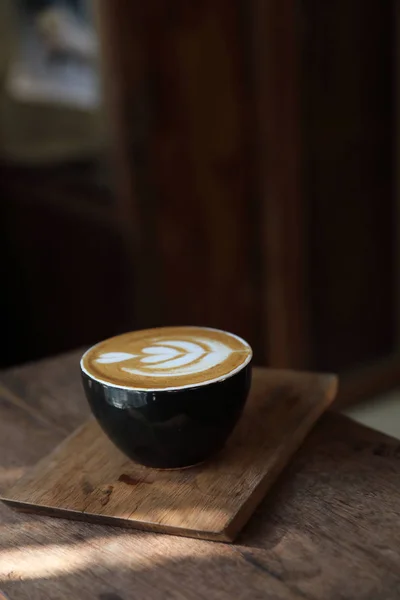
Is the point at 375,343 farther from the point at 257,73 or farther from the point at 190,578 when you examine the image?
the point at 190,578

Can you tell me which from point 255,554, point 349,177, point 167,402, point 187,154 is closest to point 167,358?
point 167,402

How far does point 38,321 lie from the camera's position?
1.98m

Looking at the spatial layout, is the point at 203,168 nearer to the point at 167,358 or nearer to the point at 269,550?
the point at 167,358

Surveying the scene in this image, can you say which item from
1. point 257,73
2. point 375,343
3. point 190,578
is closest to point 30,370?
point 190,578

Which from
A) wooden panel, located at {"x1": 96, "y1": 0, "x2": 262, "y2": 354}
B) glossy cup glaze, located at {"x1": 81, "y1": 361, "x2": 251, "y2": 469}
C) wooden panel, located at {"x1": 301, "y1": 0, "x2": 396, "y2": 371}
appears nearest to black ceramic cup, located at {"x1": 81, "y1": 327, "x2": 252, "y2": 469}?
glossy cup glaze, located at {"x1": 81, "y1": 361, "x2": 251, "y2": 469}

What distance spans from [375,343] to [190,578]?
5.29 feet

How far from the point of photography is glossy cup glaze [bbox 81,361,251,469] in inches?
22.1

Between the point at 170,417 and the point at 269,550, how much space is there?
118mm

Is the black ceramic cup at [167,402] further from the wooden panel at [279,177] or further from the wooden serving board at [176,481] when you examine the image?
the wooden panel at [279,177]

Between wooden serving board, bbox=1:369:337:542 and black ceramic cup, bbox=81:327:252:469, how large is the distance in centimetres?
2

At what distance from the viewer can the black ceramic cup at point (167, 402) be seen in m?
0.56

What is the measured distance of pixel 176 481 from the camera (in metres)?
0.59

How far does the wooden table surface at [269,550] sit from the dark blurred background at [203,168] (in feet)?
3.76

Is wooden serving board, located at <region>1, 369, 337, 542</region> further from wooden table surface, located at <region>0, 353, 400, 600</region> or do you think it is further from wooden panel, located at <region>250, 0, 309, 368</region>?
wooden panel, located at <region>250, 0, 309, 368</region>
